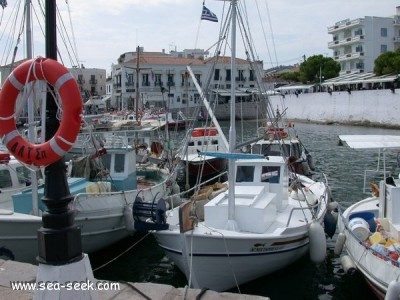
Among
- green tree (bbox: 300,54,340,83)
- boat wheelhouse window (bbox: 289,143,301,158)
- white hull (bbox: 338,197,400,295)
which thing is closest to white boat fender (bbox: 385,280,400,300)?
white hull (bbox: 338,197,400,295)

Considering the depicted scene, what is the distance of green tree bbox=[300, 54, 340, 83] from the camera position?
75.2 metres

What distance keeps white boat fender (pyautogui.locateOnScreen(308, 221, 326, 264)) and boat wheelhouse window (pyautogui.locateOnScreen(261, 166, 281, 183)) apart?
5.53 feet

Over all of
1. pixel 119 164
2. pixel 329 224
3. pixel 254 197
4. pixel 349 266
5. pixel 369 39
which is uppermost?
pixel 369 39

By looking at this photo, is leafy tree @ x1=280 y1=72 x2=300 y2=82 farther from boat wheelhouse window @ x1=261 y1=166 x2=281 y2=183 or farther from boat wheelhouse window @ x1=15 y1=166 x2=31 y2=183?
boat wheelhouse window @ x1=15 y1=166 x2=31 y2=183

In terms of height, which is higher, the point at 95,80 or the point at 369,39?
the point at 369,39

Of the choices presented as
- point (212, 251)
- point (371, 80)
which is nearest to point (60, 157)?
point (212, 251)

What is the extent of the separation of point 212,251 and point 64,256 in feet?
17.6

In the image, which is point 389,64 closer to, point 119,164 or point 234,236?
point 119,164

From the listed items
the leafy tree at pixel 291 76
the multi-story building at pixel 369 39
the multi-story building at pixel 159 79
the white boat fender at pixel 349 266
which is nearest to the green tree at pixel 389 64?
the multi-story building at pixel 369 39

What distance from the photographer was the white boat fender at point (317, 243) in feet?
33.9

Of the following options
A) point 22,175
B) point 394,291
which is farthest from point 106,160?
point 394,291

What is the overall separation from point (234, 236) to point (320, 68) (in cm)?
7056

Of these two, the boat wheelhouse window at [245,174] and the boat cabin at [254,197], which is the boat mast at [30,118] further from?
the boat wheelhouse window at [245,174]

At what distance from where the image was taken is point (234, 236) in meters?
8.95
